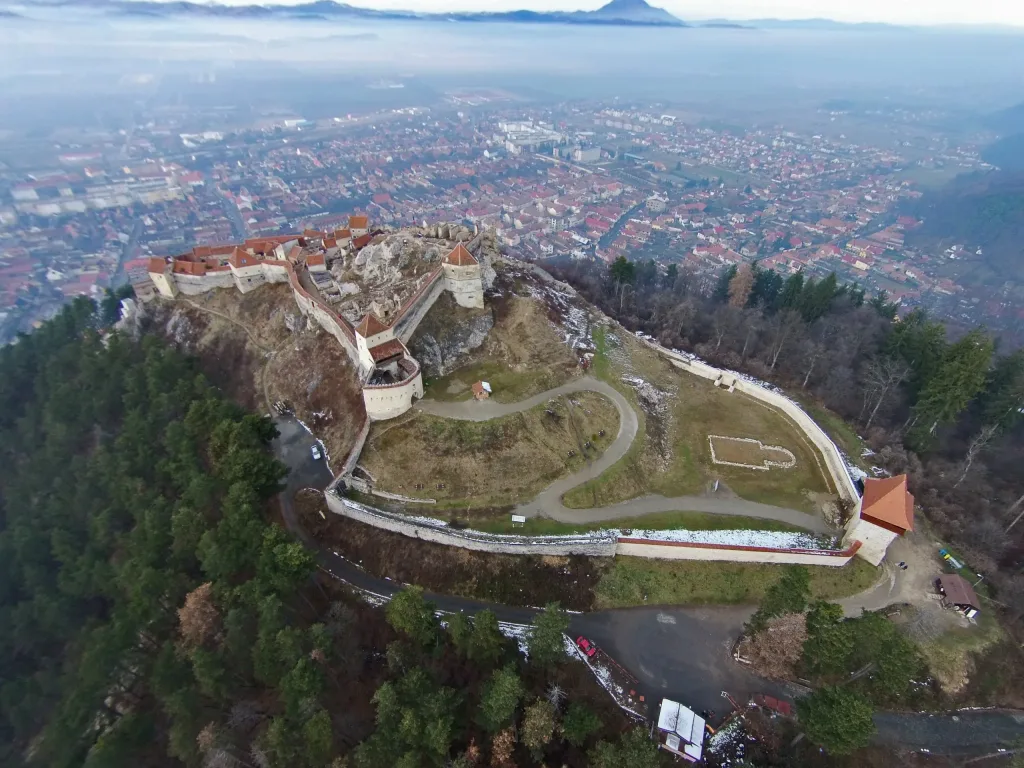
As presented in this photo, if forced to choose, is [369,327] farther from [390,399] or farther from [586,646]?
[586,646]

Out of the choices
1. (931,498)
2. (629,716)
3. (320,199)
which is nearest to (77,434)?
(629,716)

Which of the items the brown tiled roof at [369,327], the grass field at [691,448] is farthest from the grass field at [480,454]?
the brown tiled roof at [369,327]

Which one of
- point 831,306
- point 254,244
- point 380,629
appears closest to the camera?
point 380,629

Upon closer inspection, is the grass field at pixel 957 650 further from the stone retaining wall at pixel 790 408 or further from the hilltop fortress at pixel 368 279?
the hilltop fortress at pixel 368 279

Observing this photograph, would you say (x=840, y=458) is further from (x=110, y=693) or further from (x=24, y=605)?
(x=24, y=605)

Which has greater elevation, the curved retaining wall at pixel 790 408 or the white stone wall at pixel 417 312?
the white stone wall at pixel 417 312

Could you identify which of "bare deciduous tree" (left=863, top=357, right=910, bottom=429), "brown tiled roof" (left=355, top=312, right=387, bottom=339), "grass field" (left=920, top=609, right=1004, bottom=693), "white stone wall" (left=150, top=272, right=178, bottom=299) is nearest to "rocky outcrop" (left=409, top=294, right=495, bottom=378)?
"brown tiled roof" (left=355, top=312, right=387, bottom=339)
